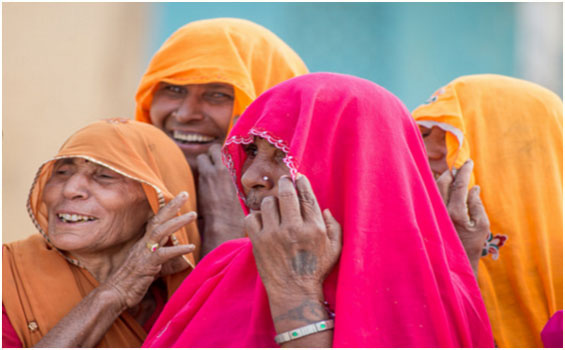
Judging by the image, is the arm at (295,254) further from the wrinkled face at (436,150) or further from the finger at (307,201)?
the wrinkled face at (436,150)

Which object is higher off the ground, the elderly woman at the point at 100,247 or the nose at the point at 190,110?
the nose at the point at 190,110

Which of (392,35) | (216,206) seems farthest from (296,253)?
(392,35)

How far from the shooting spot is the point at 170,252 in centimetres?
308

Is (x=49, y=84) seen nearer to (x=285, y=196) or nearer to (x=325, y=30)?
(x=325, y=30)

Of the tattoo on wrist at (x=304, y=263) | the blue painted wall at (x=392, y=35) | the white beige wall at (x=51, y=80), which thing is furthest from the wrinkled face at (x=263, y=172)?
the blue painted wall at (x=392, y=35)

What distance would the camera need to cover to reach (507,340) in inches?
114

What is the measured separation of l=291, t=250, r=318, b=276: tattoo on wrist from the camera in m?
2.26

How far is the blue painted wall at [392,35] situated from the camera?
25.5ft

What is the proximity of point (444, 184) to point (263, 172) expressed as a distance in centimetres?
83

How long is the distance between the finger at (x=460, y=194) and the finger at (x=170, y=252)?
3.23 feet

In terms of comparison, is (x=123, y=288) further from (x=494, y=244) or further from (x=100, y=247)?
(x=494, y=244)

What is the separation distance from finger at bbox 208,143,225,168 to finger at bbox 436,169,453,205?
113 cm

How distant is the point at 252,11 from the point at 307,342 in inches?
240

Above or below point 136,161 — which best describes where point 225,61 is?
above
